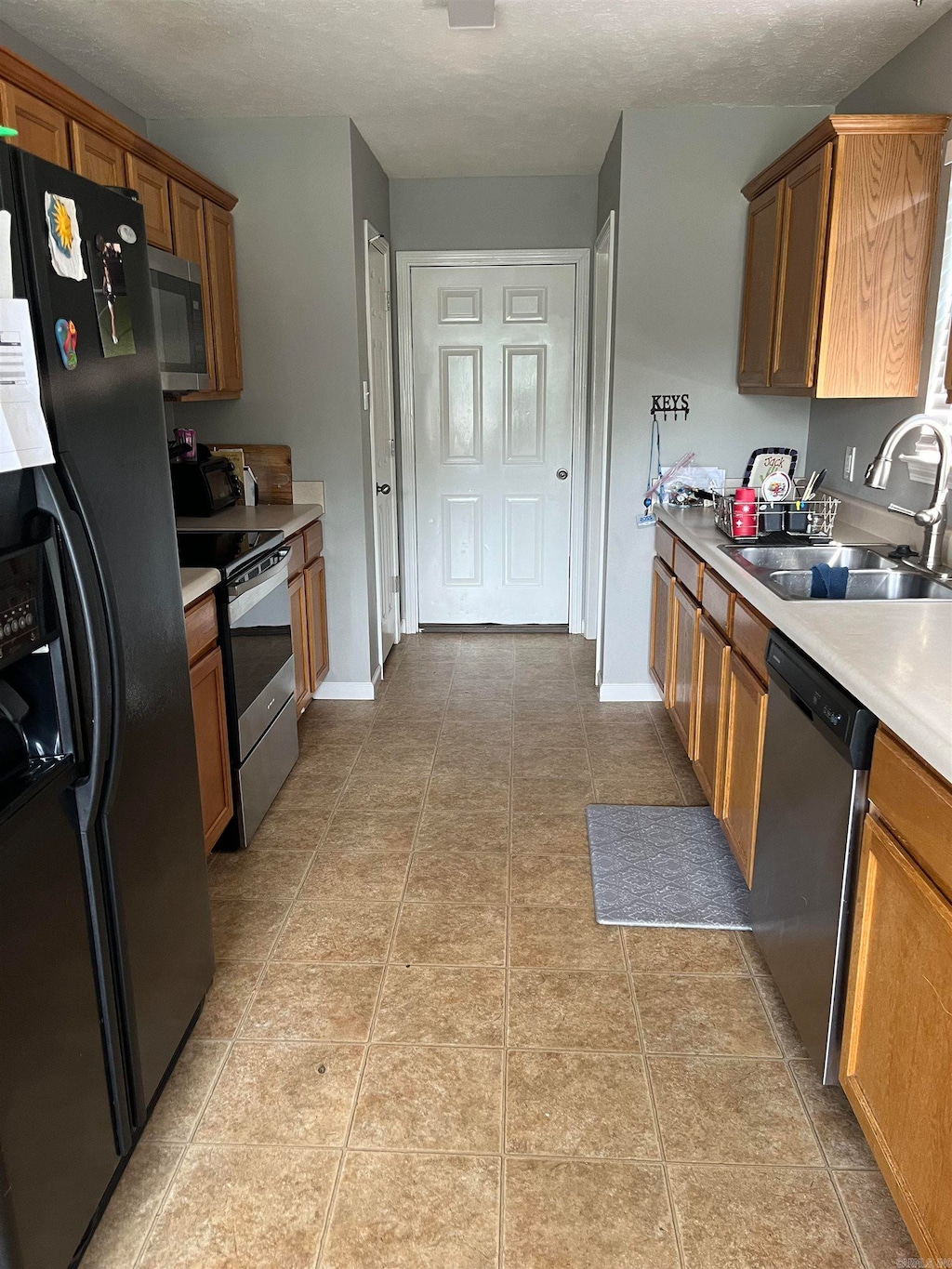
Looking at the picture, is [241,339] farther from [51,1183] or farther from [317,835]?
[51,1183]

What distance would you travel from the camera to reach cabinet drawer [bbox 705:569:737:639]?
2.66 metres

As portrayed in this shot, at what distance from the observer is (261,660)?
120 inches

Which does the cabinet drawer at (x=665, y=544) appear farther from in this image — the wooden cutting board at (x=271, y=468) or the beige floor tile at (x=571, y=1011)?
the beige floor tile at (x=571, y=1011)

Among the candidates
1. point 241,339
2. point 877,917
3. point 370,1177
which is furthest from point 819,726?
point 241,339

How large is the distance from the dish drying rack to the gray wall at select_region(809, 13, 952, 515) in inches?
7.7

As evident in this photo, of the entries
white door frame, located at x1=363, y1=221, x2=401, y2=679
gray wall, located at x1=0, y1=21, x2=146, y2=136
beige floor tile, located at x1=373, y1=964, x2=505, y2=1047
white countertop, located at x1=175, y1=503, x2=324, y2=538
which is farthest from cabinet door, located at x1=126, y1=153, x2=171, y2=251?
beige floor tile, located at x1=373, y1=964, x2=505, y2=1047

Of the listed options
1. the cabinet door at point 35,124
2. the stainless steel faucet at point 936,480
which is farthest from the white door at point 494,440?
the stainless steel faucet at point 936,480

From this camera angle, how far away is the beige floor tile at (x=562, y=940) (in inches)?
91.8

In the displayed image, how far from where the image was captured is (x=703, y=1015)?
212cm

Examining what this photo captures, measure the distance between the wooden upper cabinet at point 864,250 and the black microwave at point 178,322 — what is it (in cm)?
208

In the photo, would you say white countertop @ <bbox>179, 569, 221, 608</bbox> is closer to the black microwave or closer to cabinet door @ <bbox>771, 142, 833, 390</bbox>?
the black microwave

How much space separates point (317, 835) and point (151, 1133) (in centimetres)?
126

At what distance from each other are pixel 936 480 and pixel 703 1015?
1.50m

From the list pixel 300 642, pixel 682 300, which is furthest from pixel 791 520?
pixel 300 642
